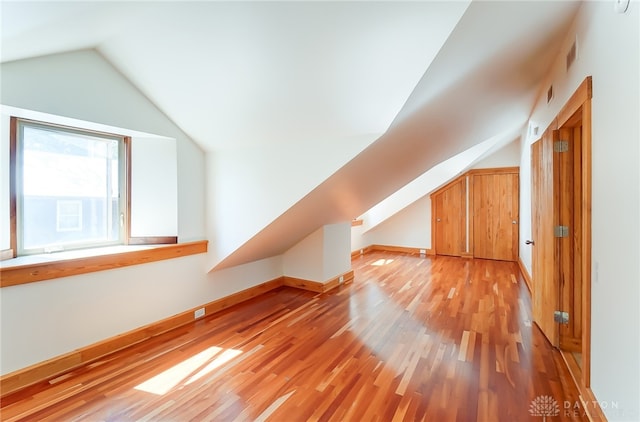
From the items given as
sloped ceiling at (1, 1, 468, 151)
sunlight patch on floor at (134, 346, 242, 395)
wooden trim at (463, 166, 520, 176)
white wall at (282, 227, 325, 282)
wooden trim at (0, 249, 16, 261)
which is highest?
sloped ceiling at (1, 1, 468, 151)

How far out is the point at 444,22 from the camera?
1449 mm

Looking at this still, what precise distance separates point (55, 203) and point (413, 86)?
300 centimetres

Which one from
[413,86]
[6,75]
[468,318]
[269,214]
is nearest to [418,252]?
[468,318]

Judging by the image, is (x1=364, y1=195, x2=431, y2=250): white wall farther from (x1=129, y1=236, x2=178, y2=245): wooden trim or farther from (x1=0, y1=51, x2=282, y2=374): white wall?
(x1=129, y1=236, x2=178, y2=245): wooden trim

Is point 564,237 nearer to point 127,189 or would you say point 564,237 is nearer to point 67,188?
point 127,189

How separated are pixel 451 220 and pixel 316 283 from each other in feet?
13.0

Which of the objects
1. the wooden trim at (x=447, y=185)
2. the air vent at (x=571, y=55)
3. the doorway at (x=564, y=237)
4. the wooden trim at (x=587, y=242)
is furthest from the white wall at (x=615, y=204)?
the wooden trim at (x=447, y=185)

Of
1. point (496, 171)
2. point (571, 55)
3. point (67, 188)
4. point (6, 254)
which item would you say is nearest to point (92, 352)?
point (6, 254)

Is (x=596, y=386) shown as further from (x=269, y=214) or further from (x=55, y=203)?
(x=55, y=203)

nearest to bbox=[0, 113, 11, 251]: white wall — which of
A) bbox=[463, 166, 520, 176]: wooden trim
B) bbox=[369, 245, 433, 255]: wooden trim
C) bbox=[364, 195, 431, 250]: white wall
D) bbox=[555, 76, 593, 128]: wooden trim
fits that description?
bbox=[555, 76, 593, 128]: wooden trim

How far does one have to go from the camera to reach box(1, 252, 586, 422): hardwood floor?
1729mm

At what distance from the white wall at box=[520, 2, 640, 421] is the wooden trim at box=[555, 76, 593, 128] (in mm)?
59

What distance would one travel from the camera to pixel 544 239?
2527mm

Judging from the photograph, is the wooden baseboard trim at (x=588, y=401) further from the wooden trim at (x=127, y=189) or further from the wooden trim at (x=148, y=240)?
the wooden trim at (x=127, y=189)
